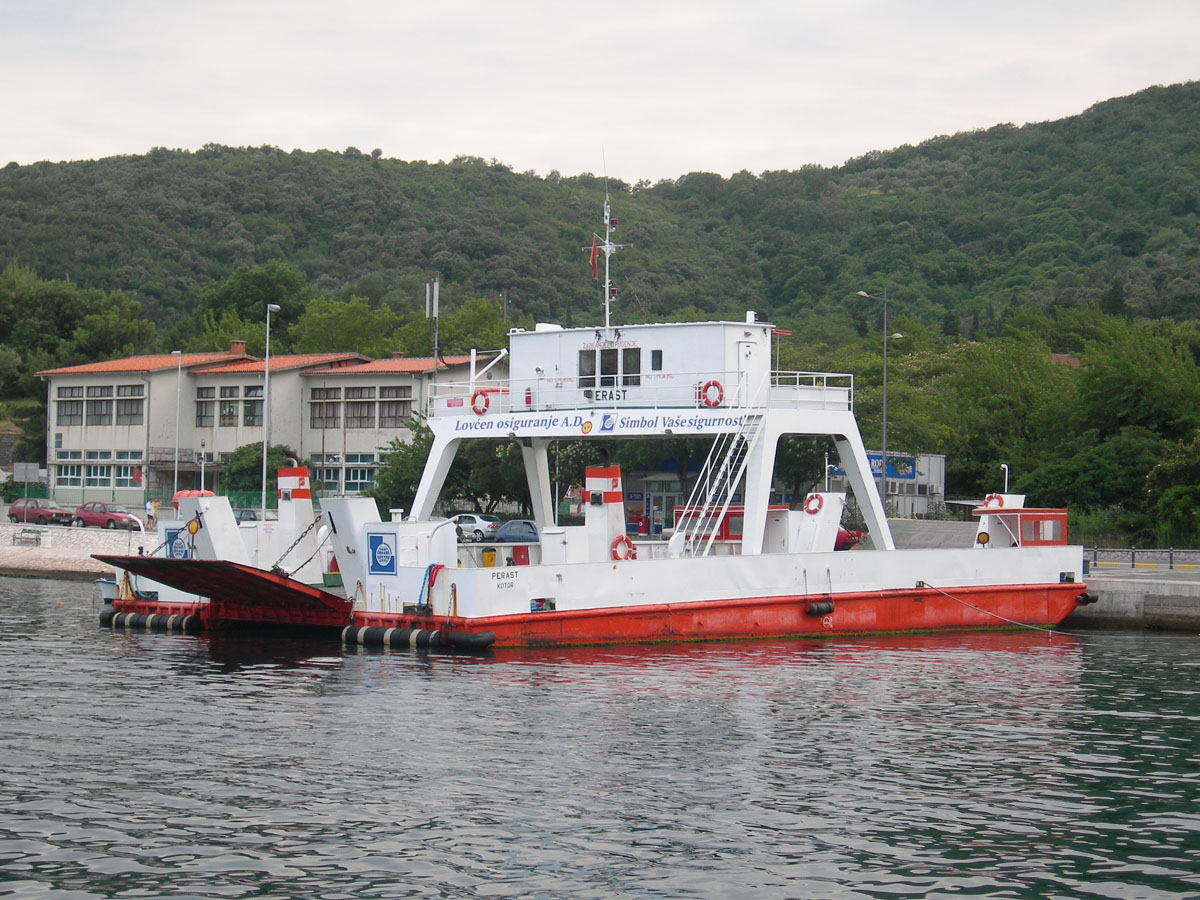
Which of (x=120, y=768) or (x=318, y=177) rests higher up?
(x=318, y=177)

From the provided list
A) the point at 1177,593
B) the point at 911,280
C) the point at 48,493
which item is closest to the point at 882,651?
the point at 1177,593

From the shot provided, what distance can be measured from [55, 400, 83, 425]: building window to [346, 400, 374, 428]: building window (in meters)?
13.7

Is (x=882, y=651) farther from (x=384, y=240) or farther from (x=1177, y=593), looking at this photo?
(x=384, y=240)

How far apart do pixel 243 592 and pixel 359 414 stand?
37.2m

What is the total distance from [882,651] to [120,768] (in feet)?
50.0

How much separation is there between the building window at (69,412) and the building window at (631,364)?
44.9m

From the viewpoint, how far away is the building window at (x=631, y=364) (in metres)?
28.1

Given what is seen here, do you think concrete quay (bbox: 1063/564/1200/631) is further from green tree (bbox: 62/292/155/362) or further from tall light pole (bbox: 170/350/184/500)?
green tree (bbox: 62/292/155/362)

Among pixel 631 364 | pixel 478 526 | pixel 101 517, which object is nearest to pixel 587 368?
pixel 631 364

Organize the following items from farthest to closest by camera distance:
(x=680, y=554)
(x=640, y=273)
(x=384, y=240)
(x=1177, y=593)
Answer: (x=384, y=240)
(x=640, y=273)
(x=1177, y=593)
(x=680, y=554)

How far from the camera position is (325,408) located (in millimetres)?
62656

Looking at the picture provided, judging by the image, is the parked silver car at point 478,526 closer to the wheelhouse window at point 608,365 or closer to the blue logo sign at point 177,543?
the wheelhouse window at point 608,365

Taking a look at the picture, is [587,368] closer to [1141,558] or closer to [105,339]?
[1141,558]

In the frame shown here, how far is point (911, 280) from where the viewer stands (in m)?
113
